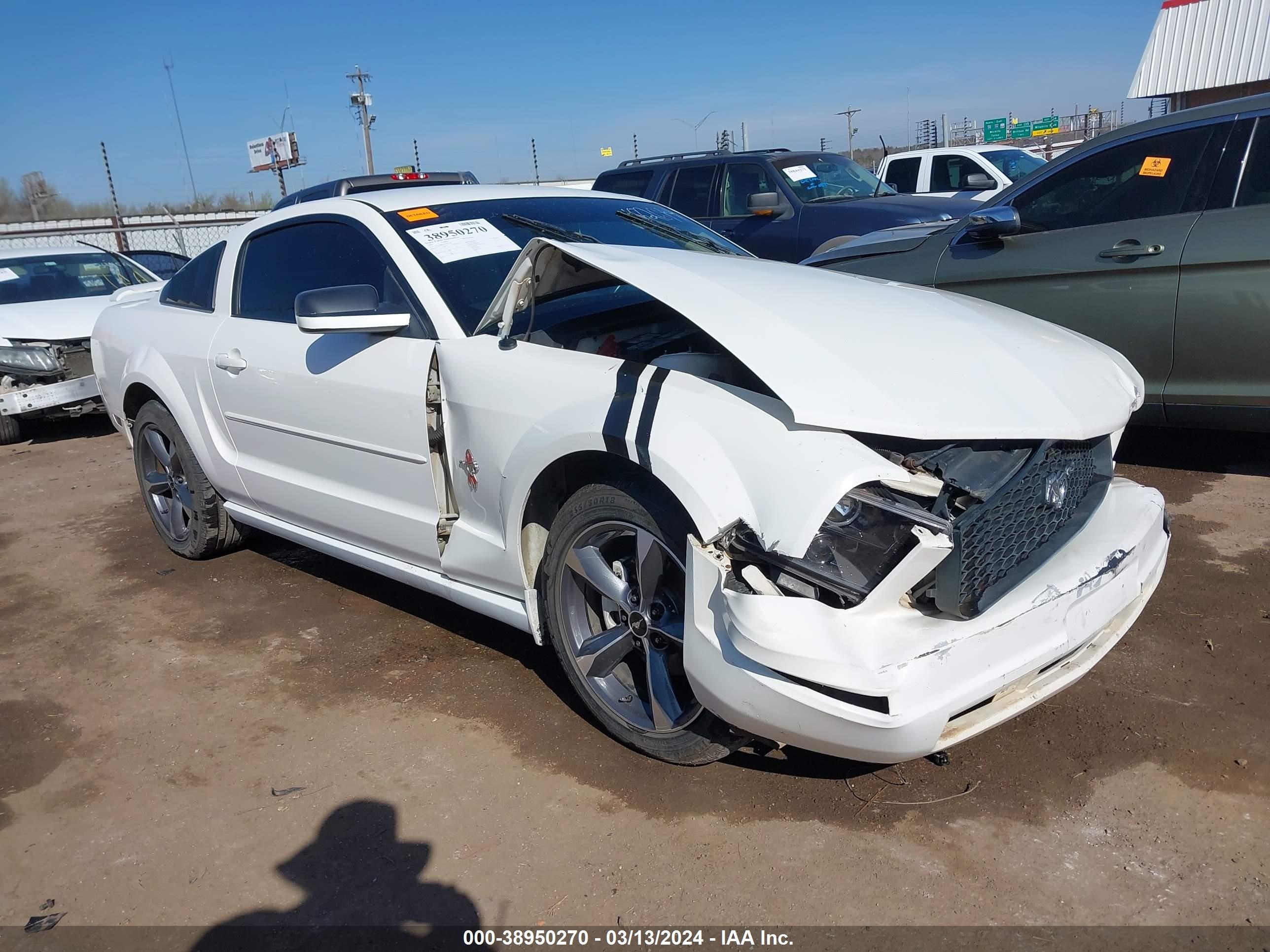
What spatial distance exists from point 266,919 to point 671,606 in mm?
1273

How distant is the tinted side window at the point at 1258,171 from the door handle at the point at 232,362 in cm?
442

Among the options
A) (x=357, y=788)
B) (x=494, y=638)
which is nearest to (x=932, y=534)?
(x=357, y=788)

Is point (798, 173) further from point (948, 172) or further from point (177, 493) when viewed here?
point (177, 493)

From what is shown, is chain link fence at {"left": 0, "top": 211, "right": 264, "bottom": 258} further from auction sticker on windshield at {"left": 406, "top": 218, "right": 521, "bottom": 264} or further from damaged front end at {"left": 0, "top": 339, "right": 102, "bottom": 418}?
auction sticker on windshield at {"left": 406, "top": 218, "right": 521, "bottom": 264}

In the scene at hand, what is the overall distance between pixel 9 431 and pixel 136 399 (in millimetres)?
4356

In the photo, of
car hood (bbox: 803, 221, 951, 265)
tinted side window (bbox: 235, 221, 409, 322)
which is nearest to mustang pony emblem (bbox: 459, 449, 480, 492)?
tinted side window (bbox: 235, 221, 409, 322)

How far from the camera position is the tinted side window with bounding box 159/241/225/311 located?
14.9ft

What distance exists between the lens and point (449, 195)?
4.01 meters

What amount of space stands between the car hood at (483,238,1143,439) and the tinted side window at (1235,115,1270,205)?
1893 mm

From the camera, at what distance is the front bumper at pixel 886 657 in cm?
219

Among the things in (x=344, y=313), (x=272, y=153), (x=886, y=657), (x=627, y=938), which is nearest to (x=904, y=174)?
(x=344, y=313)

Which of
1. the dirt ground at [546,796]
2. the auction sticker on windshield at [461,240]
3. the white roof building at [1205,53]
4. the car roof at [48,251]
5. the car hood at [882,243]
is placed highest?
the white roof building at [1205,53]

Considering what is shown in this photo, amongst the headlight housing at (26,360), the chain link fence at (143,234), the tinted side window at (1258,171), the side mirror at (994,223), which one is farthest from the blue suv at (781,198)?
the chain link fence at (143,234)

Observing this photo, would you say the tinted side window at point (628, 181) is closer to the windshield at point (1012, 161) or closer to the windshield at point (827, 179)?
the windshield at point (827, 179)
